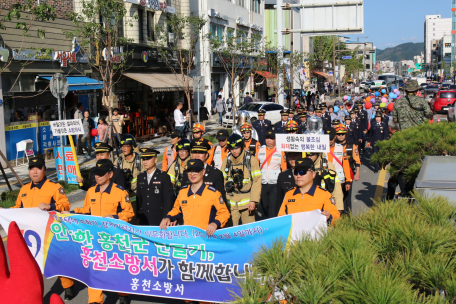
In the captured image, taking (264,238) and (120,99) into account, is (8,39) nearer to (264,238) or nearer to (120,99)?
(120,99)

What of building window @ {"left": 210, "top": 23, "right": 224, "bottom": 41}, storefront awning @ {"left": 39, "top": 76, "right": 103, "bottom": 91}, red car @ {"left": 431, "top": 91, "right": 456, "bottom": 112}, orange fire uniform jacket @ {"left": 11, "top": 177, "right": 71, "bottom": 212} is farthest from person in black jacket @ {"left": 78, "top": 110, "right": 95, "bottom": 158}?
red car @ {"left": 431, "top": 91, "right": 456, "bottom": 112}

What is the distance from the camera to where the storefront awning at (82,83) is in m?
17.7

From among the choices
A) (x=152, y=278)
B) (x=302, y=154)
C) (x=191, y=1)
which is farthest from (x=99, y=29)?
(x=191, y=1)

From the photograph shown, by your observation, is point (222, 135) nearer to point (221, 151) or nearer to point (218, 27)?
point (221, 151)

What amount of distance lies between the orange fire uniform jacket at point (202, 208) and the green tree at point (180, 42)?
52.4 feet

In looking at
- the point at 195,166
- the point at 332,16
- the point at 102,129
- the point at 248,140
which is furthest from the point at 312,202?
the point at 332,16

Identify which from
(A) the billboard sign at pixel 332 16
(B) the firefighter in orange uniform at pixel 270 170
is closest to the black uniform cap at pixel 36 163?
(B) the firefighter in orange uniform at pixel 270 170

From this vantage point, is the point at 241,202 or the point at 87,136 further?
the point at 87,136

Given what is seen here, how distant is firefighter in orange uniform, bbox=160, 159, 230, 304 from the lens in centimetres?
550

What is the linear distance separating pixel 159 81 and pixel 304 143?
17273 mm

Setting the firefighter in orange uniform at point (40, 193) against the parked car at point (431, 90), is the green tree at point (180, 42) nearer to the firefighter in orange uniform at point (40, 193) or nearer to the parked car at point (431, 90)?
the firefighter in orange uniform at point (40, 193)

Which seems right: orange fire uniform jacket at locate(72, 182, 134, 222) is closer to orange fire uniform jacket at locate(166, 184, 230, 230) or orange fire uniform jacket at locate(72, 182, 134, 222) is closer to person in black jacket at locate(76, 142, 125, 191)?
orange fire uniform jacket at locate(166, 184, 230, 230)

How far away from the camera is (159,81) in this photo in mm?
23125

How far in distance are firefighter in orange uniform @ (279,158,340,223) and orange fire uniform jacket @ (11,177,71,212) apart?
3.15 metres
